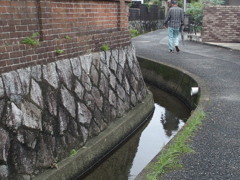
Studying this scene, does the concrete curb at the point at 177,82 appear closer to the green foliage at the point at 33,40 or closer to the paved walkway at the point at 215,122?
the paved walkway at the point at 215,122

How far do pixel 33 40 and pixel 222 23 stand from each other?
41.1ft

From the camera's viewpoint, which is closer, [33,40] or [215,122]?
[33,40]

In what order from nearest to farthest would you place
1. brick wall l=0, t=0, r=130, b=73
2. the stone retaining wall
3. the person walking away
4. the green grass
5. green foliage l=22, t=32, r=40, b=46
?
the green grass
the stone retaining wall
brick wall l=0, t=0, r=130, b=73
green foliage l=22, t=32, r=40, b=46
the person walking away

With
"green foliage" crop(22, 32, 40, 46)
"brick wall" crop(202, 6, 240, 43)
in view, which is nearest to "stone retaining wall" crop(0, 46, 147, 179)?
"green foliage" crop(22, 32, 40, 46)

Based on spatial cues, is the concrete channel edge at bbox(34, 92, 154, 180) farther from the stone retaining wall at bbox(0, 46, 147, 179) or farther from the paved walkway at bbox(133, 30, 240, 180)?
the paved walkway at bbox(133, 30, 240, 180)

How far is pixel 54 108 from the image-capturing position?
465 centimetres

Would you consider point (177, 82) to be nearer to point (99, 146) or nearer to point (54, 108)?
point (99, 146)

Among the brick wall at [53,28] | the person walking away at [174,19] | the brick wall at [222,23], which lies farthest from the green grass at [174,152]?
the brick wall at [222,23]

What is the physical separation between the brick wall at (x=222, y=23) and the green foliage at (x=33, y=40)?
40.1 ft

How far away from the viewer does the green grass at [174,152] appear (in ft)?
12.1

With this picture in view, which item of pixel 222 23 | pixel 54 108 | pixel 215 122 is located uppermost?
pixel 222 23

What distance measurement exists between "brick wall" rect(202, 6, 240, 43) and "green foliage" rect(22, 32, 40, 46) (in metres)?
12.2

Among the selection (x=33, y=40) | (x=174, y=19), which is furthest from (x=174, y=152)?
(x=174, y=19)

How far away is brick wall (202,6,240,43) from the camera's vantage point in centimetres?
1512
